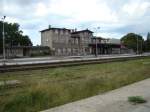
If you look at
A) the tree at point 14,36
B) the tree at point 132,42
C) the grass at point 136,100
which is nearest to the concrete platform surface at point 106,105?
the grass at point 136,100

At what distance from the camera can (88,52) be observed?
86.9 meters

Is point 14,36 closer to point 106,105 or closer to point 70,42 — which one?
point 70,42

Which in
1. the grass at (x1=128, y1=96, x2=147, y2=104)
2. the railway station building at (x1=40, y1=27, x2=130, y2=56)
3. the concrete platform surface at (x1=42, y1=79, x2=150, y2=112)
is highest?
the railway station building at (x1=40, y1=27, x2=130, y2=56)

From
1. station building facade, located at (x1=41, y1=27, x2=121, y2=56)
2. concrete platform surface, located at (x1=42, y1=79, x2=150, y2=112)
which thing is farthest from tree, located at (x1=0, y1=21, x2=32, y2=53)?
concrete platform surface, located at (x1=42, y1=79, x2=150, y2=112)

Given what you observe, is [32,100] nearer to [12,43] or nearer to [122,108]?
[122,108]

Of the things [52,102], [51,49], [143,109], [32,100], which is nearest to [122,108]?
[143,109]

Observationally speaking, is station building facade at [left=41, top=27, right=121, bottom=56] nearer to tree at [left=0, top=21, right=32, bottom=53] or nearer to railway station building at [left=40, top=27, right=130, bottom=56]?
railway station building at [left=40, top=27, right=130, bottom=56]

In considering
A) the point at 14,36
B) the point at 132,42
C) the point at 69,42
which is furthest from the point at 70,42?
the point at 132,42

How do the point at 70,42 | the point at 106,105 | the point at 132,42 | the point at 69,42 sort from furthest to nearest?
the point at 132,42, the point at 70,42, the point at 69,42, the point at 106,105

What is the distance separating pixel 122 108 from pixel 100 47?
3311 inches

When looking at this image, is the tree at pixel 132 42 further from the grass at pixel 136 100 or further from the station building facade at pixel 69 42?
the grass at pixel 136 100

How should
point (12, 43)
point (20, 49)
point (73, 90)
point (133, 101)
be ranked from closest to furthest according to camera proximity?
point (133, 101) → point (73, 90) → point (20, 49) → point (12, 43)

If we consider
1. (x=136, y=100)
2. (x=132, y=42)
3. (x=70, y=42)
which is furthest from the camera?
(x=132, y=42)

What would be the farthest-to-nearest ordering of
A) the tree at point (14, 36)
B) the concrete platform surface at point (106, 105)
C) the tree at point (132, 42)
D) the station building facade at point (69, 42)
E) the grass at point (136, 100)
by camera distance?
the tree at point (132, 42)
the tree at point (14, 36)
the station building facade at point (69, 42)
the grass at point (136, 100)
the concrete platform surface at point (106, 105)
